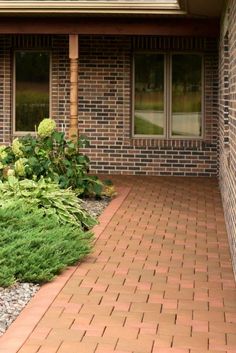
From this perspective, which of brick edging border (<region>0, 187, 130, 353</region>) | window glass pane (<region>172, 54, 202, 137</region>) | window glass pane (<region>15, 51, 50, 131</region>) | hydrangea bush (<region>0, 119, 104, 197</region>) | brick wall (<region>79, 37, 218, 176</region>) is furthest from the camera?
window glass pane (<region>15, 51, 50, 131</region>)

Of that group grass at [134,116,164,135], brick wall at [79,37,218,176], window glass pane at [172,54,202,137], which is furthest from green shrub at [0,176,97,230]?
window glass pane at [172,54,202,137]

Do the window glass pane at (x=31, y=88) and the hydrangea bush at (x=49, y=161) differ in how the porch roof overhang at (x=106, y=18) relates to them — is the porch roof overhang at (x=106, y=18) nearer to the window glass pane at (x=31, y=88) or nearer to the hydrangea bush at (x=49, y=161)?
the window glass pane at (x=31, y=88)

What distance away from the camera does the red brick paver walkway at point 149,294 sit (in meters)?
5.45

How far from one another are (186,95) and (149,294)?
9789 mm

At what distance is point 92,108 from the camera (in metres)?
16.2

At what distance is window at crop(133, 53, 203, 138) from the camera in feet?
52.9

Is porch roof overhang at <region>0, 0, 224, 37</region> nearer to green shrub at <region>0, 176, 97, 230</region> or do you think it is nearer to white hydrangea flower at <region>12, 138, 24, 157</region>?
white hydrangea flower at <region>12, 138, 24, 157</region>

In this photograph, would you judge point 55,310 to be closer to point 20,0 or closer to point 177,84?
point 20,0

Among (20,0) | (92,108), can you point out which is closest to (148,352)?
(20,0)

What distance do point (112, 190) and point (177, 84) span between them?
13.9 feet

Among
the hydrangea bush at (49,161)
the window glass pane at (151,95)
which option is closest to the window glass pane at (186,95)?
the window glass pane at (151,95)

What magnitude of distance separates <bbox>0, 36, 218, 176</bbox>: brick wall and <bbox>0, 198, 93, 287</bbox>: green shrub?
678 cm

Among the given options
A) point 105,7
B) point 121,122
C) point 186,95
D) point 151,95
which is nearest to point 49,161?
point 105,7

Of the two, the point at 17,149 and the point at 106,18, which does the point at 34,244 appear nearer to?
the point at 17,149
